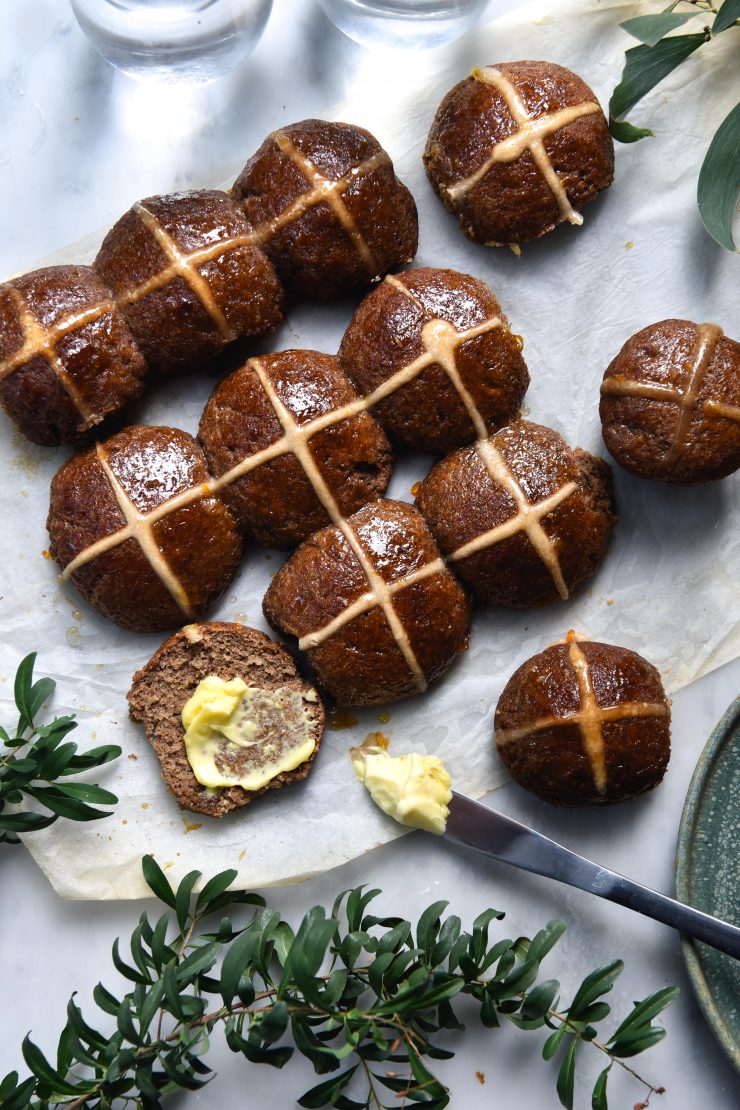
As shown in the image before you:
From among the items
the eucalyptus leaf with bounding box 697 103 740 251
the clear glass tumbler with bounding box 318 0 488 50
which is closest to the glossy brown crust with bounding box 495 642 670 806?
the eucalyptus leaf with bounding box 697 103 740 251

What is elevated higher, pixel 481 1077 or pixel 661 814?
pixel 661 814

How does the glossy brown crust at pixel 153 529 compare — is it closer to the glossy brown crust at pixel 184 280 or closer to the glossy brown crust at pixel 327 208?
the glossy brown crust at pixel 184 280

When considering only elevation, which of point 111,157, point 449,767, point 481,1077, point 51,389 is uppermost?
point 111,157

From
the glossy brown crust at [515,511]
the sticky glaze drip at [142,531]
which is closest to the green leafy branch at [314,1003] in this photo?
the sticky glaze drip at [142,531]

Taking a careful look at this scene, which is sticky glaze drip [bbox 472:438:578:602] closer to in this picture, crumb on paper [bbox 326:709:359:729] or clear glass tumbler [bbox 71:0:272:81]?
crumb on paper [bbox 326:709:359:729]

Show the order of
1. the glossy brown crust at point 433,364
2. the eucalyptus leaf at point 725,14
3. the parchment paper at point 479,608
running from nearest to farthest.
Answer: the eucalyptus leaf at point 725,14 < the glossy brown crust at point 433,364 < the parchment paper at point 479,608

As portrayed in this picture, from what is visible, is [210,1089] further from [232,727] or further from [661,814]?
[661,814]

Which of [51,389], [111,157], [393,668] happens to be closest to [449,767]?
[393,668]
